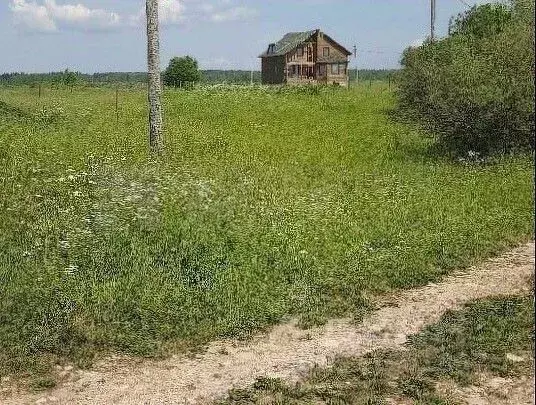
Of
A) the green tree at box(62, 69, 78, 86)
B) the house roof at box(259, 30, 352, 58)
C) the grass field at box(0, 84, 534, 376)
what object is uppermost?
the house roof at box(259, 30, 352, 58)

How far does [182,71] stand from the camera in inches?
2515

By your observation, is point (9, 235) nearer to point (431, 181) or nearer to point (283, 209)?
point (283, 209)

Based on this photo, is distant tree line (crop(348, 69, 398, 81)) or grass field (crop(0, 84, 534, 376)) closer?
grass field (crop(0, 84, 534, 376))

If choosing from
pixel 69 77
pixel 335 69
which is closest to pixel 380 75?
pixel 335 69

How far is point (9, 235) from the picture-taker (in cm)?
1080

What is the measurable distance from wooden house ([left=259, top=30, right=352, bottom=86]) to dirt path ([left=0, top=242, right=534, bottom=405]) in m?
59.4

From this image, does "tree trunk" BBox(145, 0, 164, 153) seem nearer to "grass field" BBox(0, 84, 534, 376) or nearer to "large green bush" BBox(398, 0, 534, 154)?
"grass field" BBox(0, 84, 534, 376)

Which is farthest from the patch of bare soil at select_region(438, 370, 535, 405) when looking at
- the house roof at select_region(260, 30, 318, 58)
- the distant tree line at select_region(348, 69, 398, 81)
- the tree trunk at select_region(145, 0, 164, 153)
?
the house roof at select_region(260, 30, 318, 58)

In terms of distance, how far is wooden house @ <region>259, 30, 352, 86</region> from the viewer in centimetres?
6719

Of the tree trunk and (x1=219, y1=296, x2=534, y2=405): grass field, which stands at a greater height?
the tree trunk

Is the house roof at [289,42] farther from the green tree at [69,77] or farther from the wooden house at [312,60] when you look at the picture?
the green tree at [69,77]

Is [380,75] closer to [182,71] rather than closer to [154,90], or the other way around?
[182,71]

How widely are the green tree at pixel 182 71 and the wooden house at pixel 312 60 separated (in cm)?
946

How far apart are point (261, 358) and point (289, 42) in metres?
63.7
